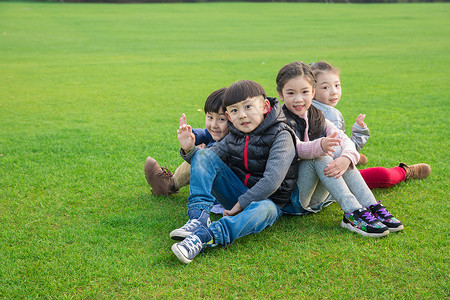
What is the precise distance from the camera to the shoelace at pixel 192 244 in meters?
2.91

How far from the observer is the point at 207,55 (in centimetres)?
1468

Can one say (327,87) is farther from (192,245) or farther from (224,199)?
(192,245)

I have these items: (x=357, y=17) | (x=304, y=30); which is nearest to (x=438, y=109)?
(x=304, y=30)

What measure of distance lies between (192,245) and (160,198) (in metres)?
1.20

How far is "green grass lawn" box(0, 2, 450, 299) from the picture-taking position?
2738mm

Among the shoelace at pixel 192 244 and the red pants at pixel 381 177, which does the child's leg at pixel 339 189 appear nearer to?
the red pants at pixel 381 177

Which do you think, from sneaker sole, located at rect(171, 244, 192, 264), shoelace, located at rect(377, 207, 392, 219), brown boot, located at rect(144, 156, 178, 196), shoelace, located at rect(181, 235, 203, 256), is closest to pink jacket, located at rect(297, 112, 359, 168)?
shoelace, located at rect(377, 207, 392, 219)

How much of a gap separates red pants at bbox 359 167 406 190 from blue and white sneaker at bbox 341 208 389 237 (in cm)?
82

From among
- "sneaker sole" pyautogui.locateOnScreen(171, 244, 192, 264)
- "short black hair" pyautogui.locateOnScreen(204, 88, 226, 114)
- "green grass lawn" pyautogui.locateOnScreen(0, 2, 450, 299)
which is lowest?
"green grass lawn" pyautogui.locateOnScreen(0, 2, 450, 299)

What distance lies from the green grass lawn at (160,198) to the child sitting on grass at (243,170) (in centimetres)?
17

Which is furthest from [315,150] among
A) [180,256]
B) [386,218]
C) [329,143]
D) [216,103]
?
[180,256]

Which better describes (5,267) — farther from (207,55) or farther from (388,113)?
(207,55)

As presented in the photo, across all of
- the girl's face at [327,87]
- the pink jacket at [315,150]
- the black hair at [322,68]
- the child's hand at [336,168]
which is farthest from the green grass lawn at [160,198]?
the black hair at [322,68]

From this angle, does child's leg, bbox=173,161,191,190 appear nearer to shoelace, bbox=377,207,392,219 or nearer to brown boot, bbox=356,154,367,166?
shoelace, bbox=377,207,392,219
